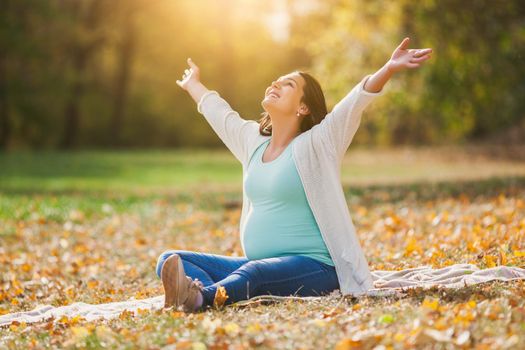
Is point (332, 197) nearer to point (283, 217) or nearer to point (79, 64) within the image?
point (283, 217)

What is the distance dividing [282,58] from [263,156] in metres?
41.8

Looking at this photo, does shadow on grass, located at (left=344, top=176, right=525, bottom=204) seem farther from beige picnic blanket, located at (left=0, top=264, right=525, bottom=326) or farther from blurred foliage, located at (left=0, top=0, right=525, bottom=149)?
beige picnic blanket, located at (left=0, top=264, right=525, bottom=326)

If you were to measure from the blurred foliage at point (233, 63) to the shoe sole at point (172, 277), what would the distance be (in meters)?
11.8

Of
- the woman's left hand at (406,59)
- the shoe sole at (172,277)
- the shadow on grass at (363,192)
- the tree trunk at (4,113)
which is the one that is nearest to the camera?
the shoe sole at (172,277)

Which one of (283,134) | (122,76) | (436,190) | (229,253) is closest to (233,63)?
(122,76)

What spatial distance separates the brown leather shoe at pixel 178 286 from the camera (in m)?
4.47

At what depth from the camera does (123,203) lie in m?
13.4

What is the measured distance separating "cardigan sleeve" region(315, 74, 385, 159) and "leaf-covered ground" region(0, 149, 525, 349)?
40.0 inches

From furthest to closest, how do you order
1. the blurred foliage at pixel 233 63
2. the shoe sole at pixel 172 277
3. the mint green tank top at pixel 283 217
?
the blurred foliage at pixel 233 63
the mint green tank top at pixel 283 217
the shoe sole at pixel 172 277

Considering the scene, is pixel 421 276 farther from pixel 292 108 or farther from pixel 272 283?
pixel 292 108

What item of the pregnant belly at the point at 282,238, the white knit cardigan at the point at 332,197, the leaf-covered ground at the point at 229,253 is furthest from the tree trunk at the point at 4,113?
the white knit cardigan at the point at 332,197

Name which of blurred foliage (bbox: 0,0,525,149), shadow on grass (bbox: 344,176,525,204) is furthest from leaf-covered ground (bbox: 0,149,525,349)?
blurred foliage (bbox: 0,0,525,149)

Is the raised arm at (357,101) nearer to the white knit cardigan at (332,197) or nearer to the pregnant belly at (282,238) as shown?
the white knit cardigan at (332,197)

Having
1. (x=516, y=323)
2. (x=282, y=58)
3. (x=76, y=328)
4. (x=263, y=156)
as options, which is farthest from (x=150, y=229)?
(x=282, y=58)
